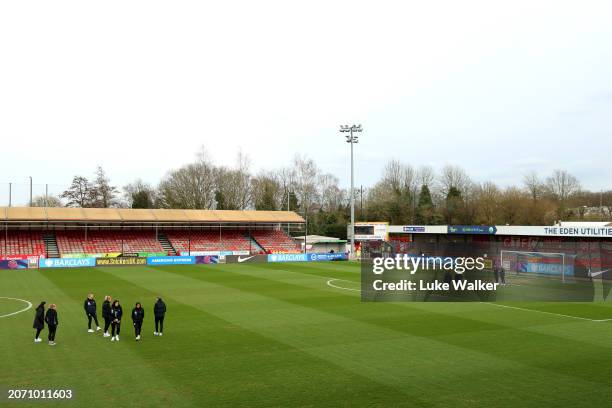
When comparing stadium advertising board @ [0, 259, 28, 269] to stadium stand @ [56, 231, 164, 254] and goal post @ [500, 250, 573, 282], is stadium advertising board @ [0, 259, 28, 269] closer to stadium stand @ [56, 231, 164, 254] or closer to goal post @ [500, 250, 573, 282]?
stadium stand @ [56, 231, 164, 254]

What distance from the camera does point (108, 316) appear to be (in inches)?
717

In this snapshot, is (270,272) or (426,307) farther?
(270,272)

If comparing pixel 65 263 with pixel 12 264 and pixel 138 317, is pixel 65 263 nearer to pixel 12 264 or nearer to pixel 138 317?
pixel 12 264

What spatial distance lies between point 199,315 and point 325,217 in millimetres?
73801

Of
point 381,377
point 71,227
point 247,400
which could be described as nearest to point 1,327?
point 247,400

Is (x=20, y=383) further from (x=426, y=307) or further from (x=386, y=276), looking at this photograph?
(x=386, y=276)

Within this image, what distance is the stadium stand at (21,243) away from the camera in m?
53.2

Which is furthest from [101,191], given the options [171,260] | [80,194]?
[171,260]

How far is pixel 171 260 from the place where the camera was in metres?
54.1

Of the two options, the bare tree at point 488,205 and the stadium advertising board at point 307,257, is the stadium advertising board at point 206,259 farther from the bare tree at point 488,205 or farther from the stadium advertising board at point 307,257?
the bare tree at point 488,205

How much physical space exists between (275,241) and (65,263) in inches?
1059

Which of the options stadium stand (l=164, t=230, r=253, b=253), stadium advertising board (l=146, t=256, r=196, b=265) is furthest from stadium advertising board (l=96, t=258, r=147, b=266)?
stadium stand (l=164, t=230, r=253, b=253)

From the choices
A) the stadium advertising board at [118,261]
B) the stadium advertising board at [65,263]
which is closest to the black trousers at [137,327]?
the stadium advertising board at [65,263]

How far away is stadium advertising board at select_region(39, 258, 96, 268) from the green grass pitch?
71.7ft
